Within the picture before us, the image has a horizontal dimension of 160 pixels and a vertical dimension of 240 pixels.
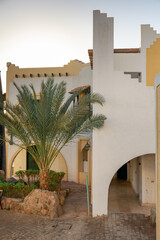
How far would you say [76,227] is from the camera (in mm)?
7988

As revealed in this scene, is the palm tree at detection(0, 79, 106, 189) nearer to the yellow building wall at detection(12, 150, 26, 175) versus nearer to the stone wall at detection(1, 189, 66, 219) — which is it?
the stone wall at detection(1, 189, 66, 219)

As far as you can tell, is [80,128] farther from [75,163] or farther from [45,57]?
[45,57]

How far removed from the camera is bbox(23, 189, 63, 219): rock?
914 centimetres

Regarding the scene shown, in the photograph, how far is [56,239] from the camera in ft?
23.2

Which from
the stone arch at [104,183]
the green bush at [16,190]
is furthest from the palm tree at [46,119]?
the stone arch at [104,183]

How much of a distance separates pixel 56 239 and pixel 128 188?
820cm

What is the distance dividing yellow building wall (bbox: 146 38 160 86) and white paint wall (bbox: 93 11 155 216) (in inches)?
33.7

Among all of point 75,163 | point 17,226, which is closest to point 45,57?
point 75,163

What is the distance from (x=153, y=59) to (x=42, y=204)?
286 inches

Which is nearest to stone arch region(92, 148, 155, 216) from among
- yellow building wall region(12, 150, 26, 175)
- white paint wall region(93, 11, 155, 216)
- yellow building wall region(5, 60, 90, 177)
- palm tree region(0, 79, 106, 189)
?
white paint wall region(93, 11, 155, 216)

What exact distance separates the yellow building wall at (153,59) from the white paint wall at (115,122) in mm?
857

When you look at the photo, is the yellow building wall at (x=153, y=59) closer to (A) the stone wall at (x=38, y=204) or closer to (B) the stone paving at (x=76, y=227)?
(B) the stone paving at (x=76, y=227)

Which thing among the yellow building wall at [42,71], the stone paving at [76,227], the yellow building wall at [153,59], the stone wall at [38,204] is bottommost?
the stone paving at [76,227]

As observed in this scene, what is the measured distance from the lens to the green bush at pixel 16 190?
407 inches
